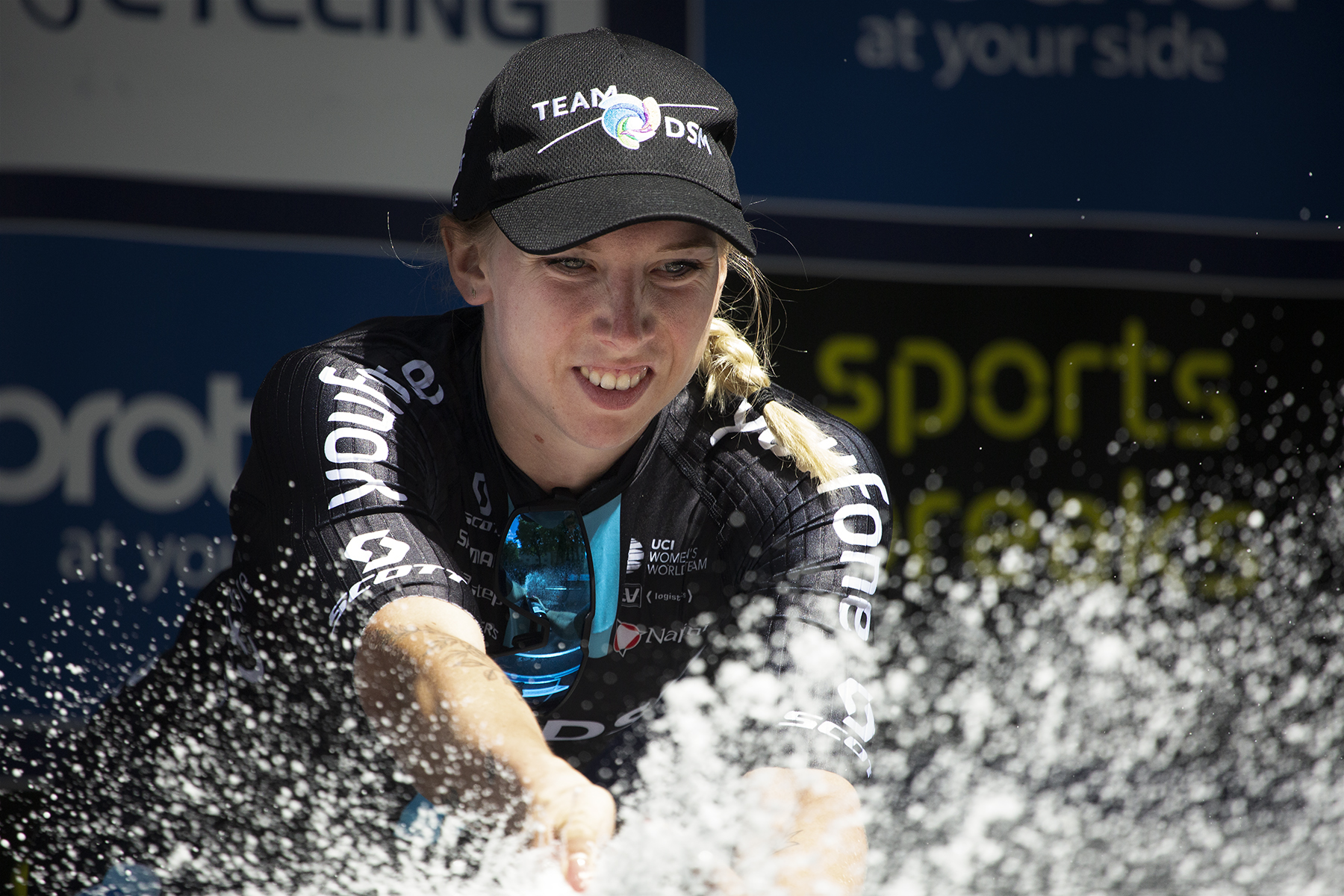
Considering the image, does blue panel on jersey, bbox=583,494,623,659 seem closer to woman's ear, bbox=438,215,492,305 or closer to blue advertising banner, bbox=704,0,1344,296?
woman's ear, bbox=438,215,492,305

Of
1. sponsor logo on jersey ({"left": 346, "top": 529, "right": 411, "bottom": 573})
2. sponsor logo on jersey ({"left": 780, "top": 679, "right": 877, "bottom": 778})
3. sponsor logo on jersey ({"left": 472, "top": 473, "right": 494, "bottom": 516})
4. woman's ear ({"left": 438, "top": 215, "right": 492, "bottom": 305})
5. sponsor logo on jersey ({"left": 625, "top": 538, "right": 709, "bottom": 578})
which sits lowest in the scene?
sponsor logo on jersey ({"left": 780, "top": 679, "right": 877, "bottom": 778})

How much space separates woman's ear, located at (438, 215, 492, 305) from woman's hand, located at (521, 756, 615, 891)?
0.50 meters

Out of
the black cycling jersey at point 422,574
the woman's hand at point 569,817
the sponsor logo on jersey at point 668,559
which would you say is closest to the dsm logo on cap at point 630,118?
the black cycling jersey at point 422,574

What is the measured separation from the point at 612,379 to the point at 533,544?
8.3 inches

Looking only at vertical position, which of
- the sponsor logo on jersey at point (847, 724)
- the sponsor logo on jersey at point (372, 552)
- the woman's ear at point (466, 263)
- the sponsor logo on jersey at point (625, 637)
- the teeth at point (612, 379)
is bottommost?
the sponsor logo on jersey at point (847, 724)

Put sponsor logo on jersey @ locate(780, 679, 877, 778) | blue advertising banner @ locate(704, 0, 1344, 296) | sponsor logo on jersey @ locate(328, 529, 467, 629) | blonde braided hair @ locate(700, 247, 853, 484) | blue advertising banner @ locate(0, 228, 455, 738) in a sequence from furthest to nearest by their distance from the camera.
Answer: blue advertising banner @ locate(704, 0, 1344, 296), blue advertising banner @ locate(0, 228, 455, 738), blonde braided hair @ locate(700, 247, 853, 484), sponsor logo on jersey @ locate(780, 679, 877, 778), sponsor logo on jersey @ locate(328, 529, 467, 629)

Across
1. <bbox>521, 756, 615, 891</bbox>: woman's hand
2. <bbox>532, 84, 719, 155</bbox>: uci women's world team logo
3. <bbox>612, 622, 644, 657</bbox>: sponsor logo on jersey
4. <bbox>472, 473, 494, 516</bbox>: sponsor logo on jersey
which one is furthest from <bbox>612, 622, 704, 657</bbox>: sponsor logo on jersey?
<bbox>532, 84, 719, 155</bbox>: uci women's world team logo

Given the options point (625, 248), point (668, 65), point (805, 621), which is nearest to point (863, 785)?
point (805, 621)

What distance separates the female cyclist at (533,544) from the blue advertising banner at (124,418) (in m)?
0.94

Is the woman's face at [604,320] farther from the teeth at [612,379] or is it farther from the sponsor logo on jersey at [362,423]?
the sponsor logo on jersey at [362,423]

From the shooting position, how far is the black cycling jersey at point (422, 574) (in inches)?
47.6

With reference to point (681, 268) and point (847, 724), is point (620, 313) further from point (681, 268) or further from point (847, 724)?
point (847, 724)

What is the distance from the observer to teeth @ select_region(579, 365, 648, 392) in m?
1.22

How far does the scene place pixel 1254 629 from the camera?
2.88m
